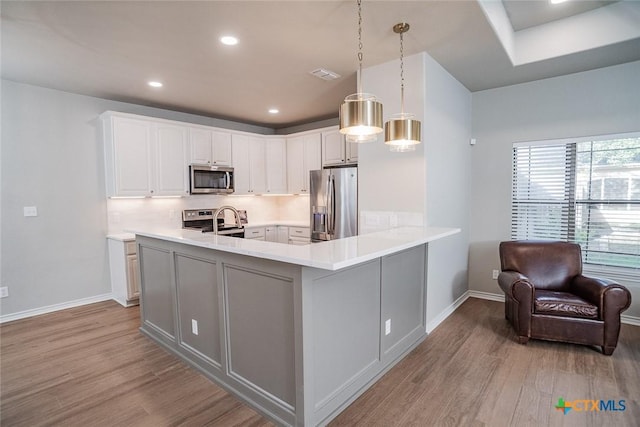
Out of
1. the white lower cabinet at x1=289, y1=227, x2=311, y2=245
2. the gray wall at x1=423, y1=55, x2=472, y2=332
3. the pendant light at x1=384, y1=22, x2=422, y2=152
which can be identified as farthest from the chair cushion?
the white lower cabinet at x1=289, y1=227, x2=311, y2=245

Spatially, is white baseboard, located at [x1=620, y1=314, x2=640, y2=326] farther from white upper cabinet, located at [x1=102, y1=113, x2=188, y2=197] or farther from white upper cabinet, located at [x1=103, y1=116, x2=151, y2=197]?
white upper cabinet, located at [x1=103, y1=116, x2=151, y2=197]

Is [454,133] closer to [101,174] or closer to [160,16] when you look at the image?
[160,16]

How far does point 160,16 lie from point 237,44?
0.63 meters

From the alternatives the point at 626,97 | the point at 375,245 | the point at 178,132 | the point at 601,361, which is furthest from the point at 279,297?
the point at 626,97

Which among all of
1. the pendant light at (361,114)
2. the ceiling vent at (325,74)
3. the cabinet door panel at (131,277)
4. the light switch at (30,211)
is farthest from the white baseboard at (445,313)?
the light switch at (30,211)

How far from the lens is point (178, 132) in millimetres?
4648

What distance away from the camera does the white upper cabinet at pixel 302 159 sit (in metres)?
5.32

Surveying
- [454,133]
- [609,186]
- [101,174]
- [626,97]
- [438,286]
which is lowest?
[438,286]

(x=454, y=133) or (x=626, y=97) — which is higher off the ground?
(x=626, y=97)

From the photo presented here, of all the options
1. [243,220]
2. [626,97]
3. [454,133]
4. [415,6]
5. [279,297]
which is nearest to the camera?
[279,297]

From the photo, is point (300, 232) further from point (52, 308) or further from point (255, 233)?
point (52, 308)

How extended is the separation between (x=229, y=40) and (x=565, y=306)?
3.74 metres

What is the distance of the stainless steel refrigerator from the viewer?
412cm

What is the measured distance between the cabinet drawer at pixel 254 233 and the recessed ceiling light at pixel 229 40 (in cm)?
304
